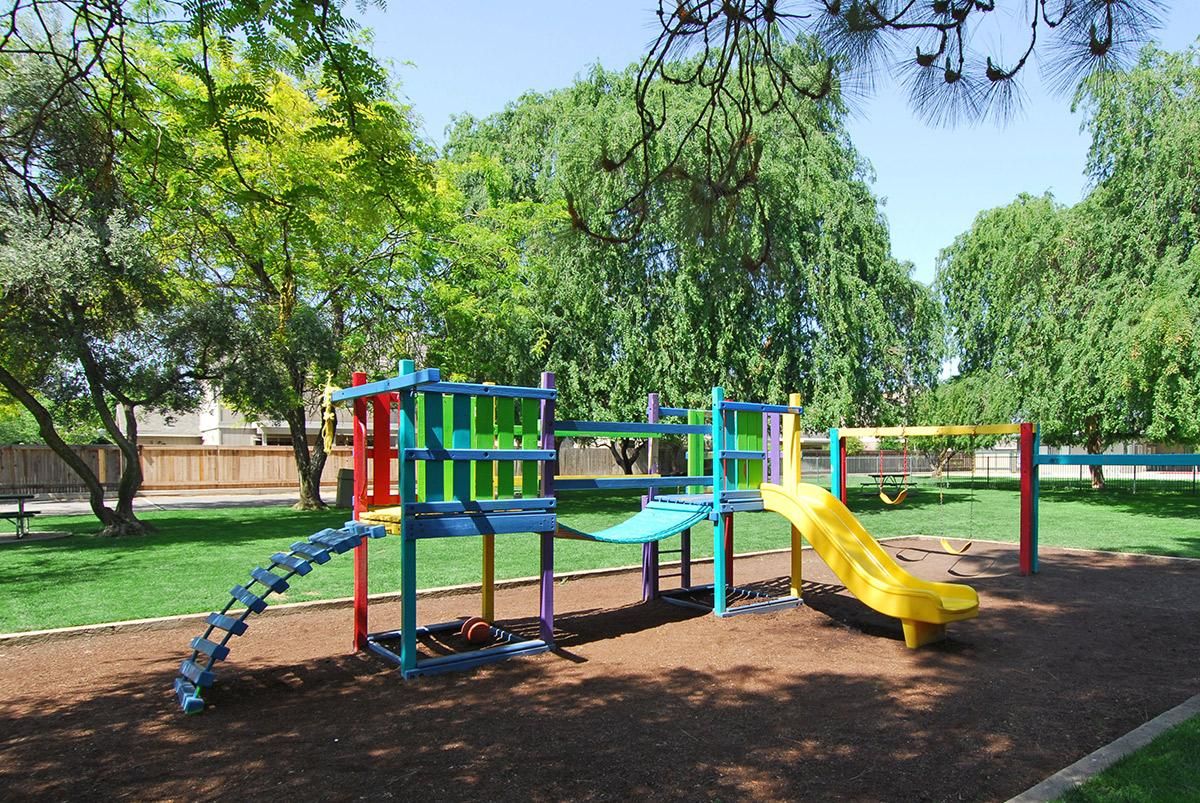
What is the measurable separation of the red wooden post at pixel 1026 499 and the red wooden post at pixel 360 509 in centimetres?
827

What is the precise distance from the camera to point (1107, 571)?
10.6 metres

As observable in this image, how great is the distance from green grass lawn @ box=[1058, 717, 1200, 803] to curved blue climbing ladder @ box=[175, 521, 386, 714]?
4348 mm

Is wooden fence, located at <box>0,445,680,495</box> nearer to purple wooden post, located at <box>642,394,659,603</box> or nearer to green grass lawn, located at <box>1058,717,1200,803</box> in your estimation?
purple wooden post, located at <box>642,394,659,603</box>

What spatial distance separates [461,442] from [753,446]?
3420 mm

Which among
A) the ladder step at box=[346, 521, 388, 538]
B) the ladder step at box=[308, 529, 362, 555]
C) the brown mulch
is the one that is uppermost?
the ladder step at box=[346, 521, 388, 538]

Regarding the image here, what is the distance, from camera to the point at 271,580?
5395mm

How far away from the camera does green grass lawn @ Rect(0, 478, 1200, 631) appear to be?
8477 mm

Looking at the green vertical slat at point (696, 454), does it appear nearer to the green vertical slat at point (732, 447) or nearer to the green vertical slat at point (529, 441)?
the green vertical slat at point (732, 447)

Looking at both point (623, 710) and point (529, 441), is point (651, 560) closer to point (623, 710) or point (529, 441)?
point (529, 441)

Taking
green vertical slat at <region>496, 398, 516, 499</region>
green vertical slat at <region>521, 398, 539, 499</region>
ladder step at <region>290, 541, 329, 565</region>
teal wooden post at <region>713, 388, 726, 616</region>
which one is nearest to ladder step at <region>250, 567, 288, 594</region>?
ladder step at <region>290, 541, 329, 565</region>

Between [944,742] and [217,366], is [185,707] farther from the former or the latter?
[217,366]

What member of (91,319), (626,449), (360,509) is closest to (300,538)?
(91,319)

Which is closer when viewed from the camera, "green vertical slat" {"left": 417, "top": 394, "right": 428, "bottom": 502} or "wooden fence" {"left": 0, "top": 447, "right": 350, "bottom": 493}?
"green vertical slat" {"left": 417, "top": 394, "right": 428, "bottom": 502}

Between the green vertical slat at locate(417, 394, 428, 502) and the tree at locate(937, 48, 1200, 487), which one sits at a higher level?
the tree at locate(937, 48, 1200, 487)
